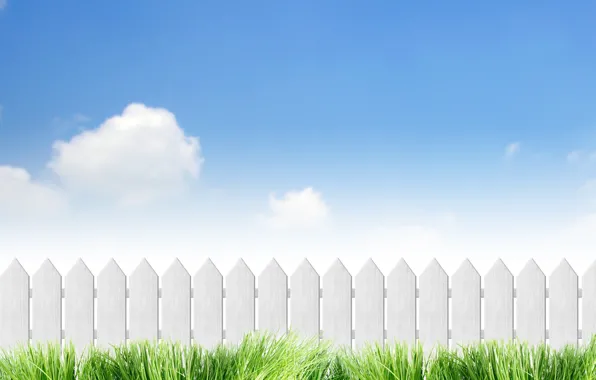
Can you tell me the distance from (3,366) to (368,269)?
2792mm

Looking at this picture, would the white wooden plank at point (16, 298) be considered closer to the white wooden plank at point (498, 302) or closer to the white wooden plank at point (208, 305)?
the white wooden plank at point (208, 305)

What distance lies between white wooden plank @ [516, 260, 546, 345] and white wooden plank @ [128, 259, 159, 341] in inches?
102

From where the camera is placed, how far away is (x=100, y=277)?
4.27 m

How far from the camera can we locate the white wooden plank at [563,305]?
4359 mm

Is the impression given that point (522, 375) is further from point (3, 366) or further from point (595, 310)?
point (595, 310)

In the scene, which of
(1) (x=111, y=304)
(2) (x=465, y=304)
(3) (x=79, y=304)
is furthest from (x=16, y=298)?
(2) (x=465, y=304)

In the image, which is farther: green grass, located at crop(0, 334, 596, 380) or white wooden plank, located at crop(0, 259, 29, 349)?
white wooden plank, located at crop(0, 259, 29, 349)

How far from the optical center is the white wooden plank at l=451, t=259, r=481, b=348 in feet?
14.0

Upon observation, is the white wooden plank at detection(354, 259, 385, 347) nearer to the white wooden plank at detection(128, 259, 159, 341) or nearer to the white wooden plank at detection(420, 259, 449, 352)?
the white wooden plank at detection(420, 259, 449, 352)

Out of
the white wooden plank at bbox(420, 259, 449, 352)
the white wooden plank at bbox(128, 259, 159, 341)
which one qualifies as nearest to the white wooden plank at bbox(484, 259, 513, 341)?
the white wooden plank at bbox(420, 259, 449, 352)

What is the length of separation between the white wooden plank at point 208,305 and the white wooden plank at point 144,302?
29 cm

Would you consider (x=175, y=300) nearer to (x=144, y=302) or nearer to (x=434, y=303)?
(x=144, y=302)

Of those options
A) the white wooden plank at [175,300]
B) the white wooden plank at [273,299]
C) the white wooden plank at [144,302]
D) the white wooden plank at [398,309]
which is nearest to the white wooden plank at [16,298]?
the white wooden plank at [144,302]

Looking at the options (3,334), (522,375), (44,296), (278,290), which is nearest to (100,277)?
(44,296)
